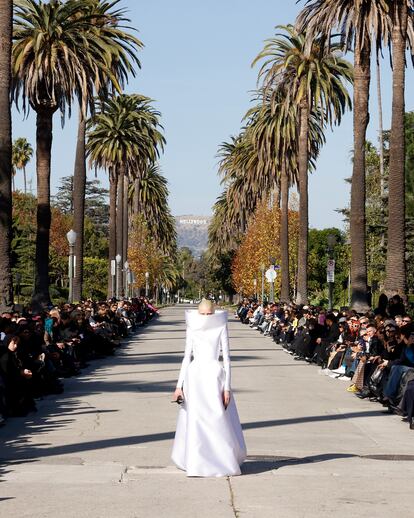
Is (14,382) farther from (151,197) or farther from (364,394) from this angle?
(151,197)

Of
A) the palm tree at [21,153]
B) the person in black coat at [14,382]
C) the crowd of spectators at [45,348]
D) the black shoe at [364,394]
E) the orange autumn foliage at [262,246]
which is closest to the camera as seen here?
the person in black coat at [14,382]

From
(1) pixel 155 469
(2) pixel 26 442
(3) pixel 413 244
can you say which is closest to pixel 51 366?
(2) pixel 26 442

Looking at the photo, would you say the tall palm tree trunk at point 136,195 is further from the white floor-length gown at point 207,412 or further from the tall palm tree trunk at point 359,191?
the white floor-length gown at point 207,412

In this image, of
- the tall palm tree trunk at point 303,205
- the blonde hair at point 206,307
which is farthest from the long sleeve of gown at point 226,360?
the tall palm tree trunk at point 303,205

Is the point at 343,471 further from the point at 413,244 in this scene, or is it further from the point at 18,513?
the point at 413,244

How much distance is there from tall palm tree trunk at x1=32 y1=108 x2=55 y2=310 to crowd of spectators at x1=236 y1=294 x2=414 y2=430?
8.61 meters

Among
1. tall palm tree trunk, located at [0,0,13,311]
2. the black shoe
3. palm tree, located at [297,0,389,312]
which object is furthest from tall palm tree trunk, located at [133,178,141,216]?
the black shoe

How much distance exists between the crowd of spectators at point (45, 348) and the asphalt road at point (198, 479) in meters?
0.37

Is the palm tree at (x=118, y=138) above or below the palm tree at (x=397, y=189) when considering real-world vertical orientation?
above

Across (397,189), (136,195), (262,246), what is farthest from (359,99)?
(136,195)

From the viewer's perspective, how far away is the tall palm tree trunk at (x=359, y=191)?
3628 cm

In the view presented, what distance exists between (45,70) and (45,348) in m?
19.4

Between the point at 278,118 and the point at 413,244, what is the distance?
12.4 m

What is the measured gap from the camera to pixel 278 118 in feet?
221
